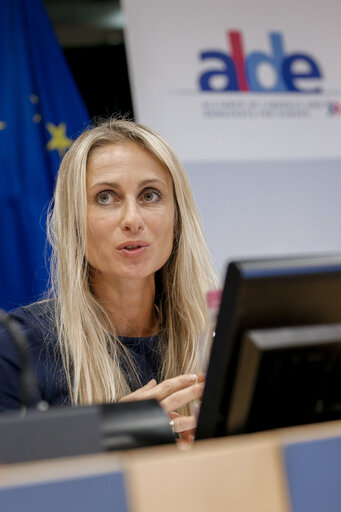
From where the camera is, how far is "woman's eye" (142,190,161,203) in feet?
5.81

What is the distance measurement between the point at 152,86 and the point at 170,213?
1088mm

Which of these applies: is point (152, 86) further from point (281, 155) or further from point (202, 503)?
point (202, 503)

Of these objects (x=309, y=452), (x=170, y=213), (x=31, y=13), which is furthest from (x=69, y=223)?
(x=31, y=13)

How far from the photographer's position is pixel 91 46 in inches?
125

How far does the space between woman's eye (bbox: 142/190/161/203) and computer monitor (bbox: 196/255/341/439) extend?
1.04 metres

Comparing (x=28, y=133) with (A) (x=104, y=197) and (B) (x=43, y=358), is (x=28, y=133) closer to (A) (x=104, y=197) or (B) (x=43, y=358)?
(A) (x=104, y=197)

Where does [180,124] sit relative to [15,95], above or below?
below

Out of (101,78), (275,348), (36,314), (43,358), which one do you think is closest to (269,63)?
(101,78)

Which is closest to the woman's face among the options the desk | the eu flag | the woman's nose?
the woman's nose

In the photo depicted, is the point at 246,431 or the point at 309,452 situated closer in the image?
the point at 309,452

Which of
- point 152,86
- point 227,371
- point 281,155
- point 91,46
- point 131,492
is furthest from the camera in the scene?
point 91,46

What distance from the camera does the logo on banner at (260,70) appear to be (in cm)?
288

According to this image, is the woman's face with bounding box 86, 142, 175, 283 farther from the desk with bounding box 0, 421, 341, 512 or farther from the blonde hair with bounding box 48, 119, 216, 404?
the desk with bounding box 0, 421, 341, 512

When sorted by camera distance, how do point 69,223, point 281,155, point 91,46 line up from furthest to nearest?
point 91,46 < point 281,155 < point 69,223
